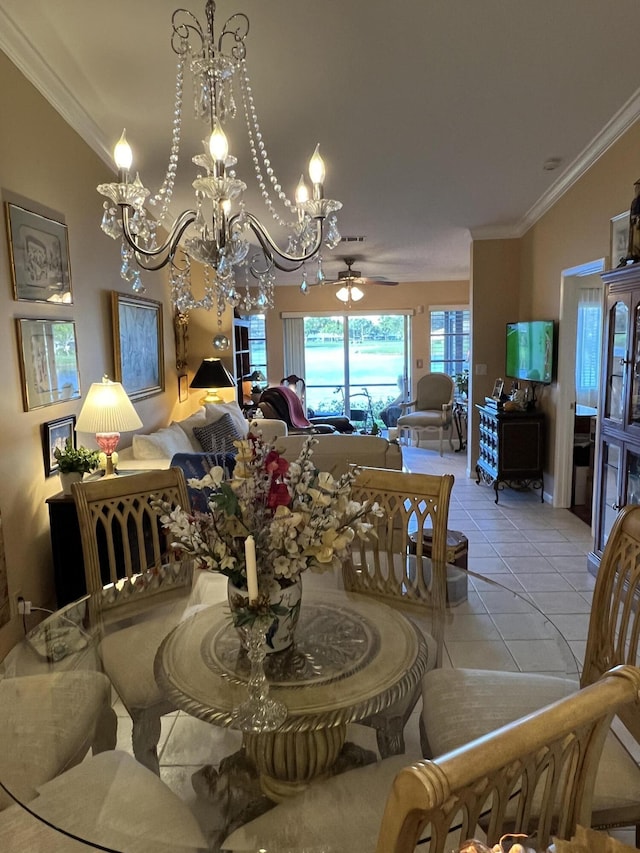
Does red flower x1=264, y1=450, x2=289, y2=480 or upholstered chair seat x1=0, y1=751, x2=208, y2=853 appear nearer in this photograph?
upholstered chair seat x1=0, y1=751, x2=208, y2=853

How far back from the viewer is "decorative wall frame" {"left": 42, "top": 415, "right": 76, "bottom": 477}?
2.89 m

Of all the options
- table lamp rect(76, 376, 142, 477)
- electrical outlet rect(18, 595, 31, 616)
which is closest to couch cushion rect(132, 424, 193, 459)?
table lamp rect(76, 376, 142, 477)

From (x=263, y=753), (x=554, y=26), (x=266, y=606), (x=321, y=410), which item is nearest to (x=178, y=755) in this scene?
(x=263, y=753)

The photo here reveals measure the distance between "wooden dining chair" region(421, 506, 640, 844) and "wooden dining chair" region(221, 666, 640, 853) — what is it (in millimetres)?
205

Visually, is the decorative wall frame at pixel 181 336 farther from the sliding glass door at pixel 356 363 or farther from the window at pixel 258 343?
the sliding glass door at pixel 356 363

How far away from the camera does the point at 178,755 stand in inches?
55.2

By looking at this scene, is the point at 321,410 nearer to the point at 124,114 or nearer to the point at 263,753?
the point at 124,114

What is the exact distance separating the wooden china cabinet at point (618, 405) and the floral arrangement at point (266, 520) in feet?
7.37

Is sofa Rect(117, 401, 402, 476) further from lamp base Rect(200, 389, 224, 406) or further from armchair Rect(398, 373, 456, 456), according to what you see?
armchair Rect(398, 373, 456, 456)

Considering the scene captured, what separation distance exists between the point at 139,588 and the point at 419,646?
3.86ft

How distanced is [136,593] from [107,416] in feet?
3.85

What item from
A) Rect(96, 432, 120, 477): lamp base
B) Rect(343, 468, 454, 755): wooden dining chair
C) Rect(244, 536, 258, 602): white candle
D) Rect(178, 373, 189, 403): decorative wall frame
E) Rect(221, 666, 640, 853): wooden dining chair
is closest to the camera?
Rect(221, 666, 640, 853): wooden dining chair

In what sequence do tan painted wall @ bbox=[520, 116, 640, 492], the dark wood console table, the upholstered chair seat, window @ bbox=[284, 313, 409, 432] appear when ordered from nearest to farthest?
the upholstered chair seat < tan painted wall @ bbox=[520, 116, 640, 492] < the dark wood console table < window @ bbox=[284, 313, 409, 432]

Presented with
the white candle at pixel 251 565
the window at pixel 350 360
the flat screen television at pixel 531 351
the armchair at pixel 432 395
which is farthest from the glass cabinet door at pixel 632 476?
the window at pixel 350 360
